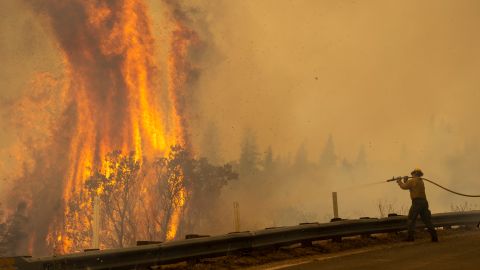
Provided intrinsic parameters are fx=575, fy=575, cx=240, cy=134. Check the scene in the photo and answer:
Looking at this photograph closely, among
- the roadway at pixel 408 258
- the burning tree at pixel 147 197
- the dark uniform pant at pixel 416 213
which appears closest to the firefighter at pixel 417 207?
the dark uniform pant at pixel 416 213

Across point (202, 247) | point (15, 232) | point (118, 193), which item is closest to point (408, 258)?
point (202, 247)

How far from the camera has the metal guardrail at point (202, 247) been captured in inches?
280

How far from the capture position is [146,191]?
90.4 metres

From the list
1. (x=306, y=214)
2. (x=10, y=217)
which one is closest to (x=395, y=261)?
(x=10, y=217)

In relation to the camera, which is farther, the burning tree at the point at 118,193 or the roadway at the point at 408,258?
the burning tree at the point at 118,193

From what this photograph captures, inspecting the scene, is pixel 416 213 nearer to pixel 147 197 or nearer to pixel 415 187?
pixel 415 187

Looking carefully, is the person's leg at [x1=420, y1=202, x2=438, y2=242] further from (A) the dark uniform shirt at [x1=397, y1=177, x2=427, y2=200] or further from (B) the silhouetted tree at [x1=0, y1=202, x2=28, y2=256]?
(B) the silhouetted tree at [x1=0, y1=202, x2=28, y2=256]

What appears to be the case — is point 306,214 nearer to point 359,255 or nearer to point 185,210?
point 185,210

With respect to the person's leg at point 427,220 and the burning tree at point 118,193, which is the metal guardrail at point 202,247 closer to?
the person's leg at point 427,220

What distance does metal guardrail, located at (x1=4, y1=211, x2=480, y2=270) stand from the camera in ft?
23.3

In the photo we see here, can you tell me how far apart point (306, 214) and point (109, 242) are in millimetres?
56769

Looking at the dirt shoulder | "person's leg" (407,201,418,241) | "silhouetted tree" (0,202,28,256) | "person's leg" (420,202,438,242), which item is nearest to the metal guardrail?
the dirt shoulder

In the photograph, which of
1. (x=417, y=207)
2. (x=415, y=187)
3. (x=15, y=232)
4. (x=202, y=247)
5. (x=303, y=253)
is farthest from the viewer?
(x=15, y=232)

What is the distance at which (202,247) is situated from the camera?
927cm
